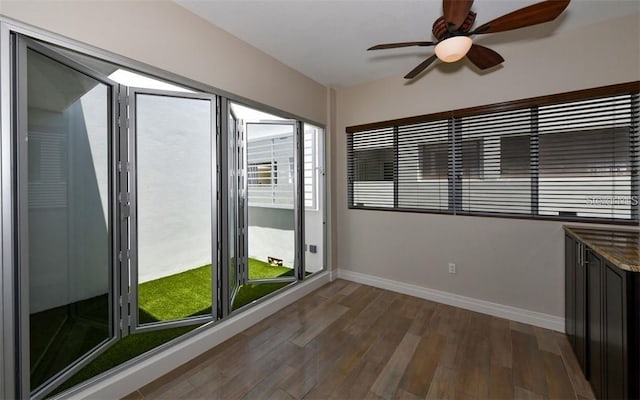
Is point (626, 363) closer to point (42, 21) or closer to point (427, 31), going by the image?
point (427, 31)

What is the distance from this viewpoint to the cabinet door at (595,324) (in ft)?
5.14

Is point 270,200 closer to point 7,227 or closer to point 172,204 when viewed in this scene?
point 172,204

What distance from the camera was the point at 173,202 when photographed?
94.2 inches

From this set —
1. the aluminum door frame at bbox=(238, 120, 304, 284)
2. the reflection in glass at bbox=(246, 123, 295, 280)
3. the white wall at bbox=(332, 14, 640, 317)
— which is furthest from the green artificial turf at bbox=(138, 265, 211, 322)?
the white wall at bbox=(332, 14, 640, 317)

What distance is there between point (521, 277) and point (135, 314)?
11.8 feet

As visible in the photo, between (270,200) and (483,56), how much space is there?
2.59 m

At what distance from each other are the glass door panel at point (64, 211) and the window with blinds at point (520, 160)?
289cm

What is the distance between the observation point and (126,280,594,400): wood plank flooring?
1750mm

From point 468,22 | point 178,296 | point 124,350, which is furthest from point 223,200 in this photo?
point 468,22

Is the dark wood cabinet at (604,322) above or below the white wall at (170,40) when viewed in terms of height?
below

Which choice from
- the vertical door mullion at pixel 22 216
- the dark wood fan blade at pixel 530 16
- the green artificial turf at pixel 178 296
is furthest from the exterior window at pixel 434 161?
the vertical door mullion at pixel 22 216

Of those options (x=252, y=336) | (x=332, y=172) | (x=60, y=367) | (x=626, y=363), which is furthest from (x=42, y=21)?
(x=626, y=363)

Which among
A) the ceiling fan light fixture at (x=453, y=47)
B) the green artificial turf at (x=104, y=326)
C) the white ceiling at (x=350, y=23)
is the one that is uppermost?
the white ceiling at (x=350, y=23)

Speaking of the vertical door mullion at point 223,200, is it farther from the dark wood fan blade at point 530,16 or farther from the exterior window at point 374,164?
the dark wood fan blade at point 530,16
